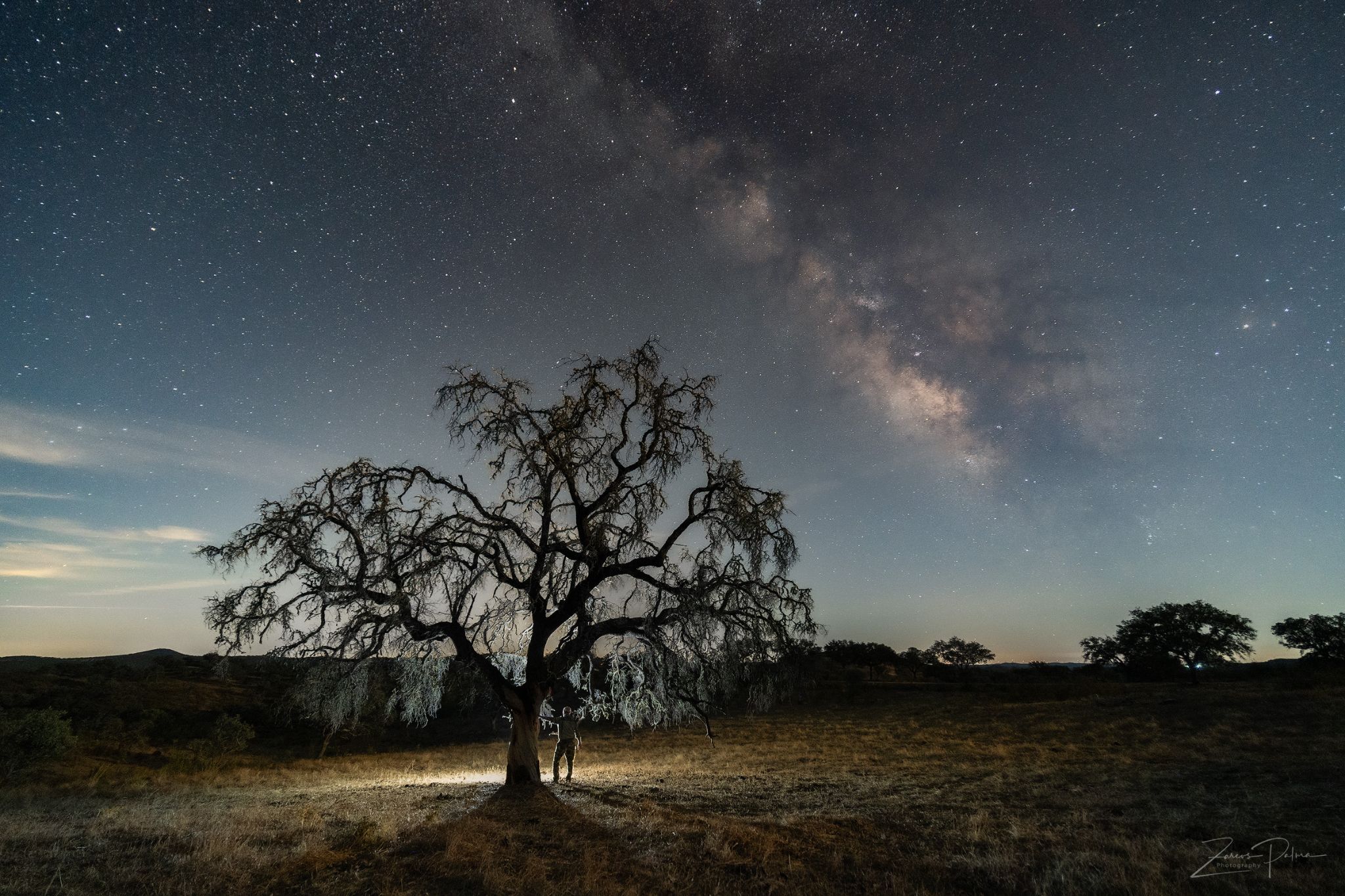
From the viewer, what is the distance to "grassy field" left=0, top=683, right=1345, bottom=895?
7.42m

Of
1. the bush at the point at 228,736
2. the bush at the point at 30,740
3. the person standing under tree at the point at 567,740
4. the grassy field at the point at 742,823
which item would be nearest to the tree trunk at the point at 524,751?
the grassy field at the point at 742,823

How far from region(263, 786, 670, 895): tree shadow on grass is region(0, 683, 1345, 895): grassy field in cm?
5

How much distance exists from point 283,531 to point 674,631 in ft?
29.3

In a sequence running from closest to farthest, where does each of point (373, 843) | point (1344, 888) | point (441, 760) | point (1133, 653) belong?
point (1344, 888) → point (373, 843) → point (441, 760) → point (1133, 653)

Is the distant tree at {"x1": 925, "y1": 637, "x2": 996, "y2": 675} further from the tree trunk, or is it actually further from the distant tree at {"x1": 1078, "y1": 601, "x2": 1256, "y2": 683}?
the tree trunk

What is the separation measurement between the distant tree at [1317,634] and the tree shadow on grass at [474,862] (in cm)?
8689

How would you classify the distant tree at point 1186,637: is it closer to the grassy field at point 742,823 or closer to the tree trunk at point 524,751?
the grassy field at point 742,823

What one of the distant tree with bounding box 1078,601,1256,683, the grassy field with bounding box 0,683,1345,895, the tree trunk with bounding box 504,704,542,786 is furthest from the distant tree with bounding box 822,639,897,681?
the tree trunk with bounding box 504,704,542,786

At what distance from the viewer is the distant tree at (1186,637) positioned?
2522 inches

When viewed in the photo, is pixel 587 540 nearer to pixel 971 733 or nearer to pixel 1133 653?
pixel 971 733

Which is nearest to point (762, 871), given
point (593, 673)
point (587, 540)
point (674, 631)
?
point (674, 631)

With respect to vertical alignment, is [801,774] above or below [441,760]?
above

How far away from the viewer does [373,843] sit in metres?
9.21

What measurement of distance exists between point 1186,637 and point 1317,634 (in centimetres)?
1705
